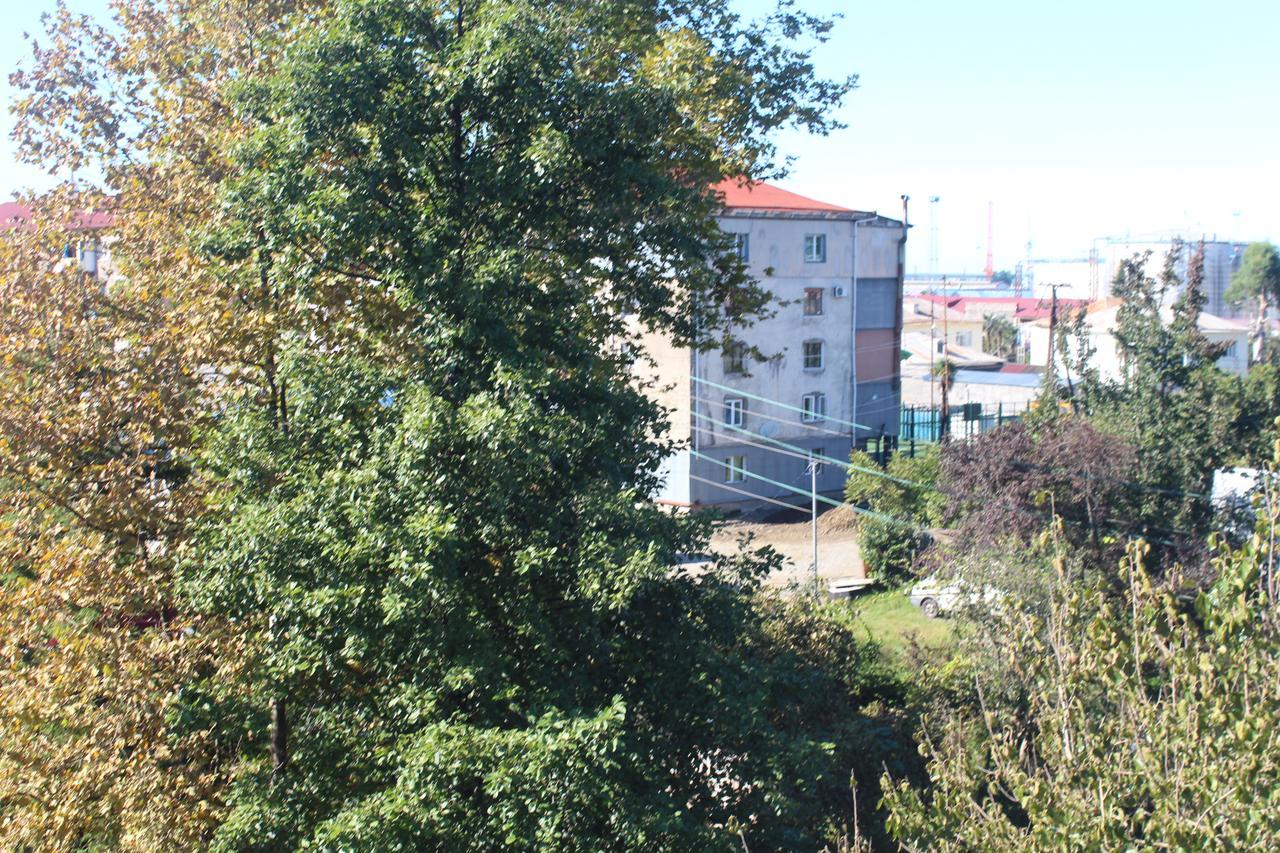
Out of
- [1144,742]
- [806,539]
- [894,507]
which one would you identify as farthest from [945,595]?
[1144,742]

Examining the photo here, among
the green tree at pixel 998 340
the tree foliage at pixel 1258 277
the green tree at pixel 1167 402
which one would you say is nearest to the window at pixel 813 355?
the green tree at pixel 1167 402

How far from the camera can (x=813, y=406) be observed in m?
35.1

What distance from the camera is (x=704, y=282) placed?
1092cm

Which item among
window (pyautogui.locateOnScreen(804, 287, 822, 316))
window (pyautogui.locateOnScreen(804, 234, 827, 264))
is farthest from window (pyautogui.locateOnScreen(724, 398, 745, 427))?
window (pyautogui.locateOnScreen(804, 234, 827, 264))

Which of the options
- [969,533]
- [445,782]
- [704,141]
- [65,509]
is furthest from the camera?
Result: [969,533]

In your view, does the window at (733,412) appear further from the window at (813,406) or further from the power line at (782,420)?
the window at (813,406)

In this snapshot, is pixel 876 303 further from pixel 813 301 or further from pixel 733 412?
pixel 733 412

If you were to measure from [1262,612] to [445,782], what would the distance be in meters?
5.11

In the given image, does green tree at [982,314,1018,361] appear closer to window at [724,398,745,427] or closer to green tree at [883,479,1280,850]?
window at [724,398,745,427]

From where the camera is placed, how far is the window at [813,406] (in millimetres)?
34781

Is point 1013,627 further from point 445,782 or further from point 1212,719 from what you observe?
point 445,782

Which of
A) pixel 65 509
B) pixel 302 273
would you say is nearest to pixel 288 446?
pixel 302 273

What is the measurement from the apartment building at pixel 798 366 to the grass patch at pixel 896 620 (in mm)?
6201

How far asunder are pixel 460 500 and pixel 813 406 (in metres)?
27.7
